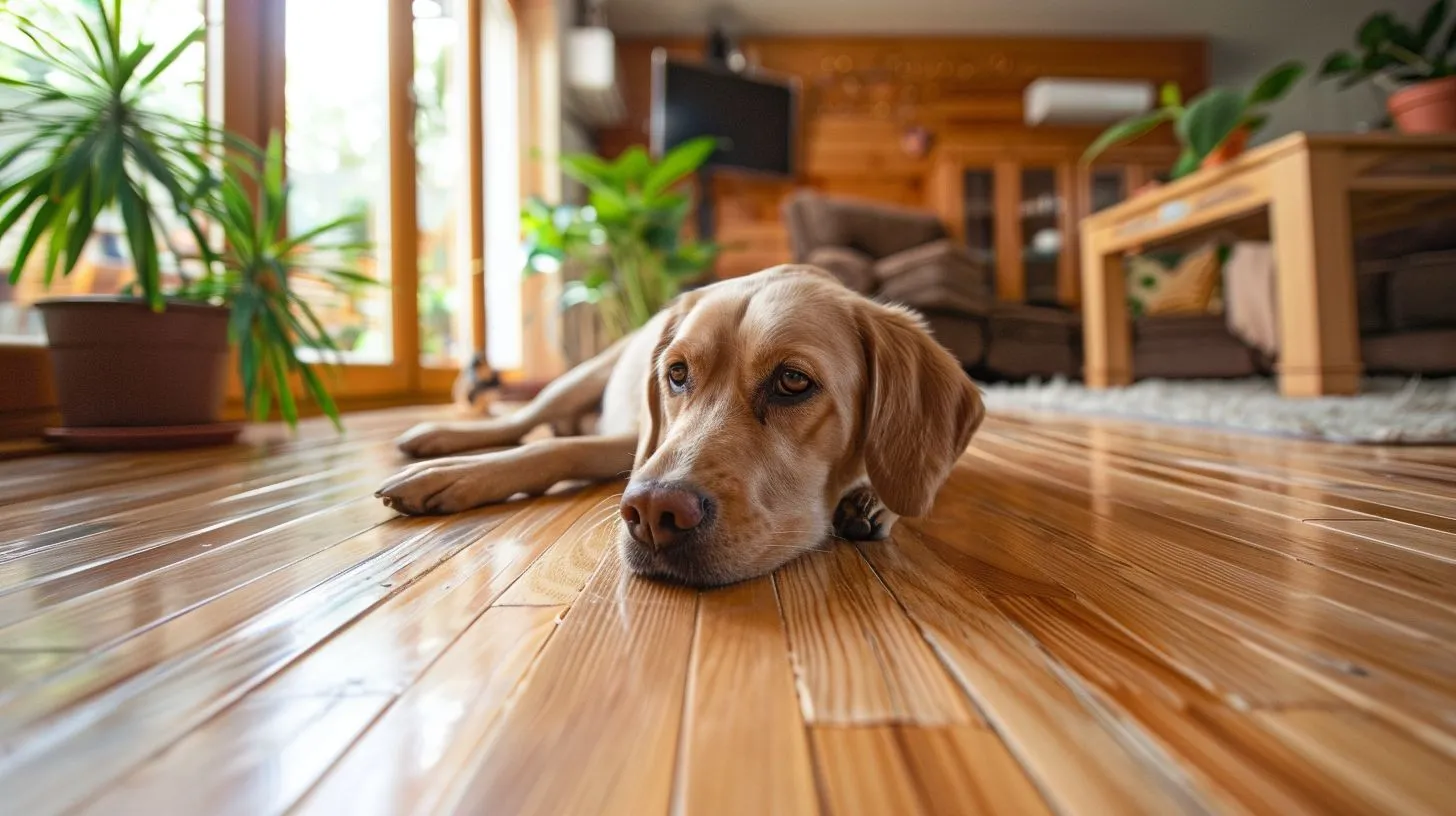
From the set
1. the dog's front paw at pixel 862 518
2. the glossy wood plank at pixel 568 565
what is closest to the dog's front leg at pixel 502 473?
the glossy wood plank at pixel 568 565

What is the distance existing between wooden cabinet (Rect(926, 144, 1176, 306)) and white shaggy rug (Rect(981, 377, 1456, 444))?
3877mm

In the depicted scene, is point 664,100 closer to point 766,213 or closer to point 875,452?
point 766,213

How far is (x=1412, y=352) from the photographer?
448 cm

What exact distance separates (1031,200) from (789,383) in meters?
8.71

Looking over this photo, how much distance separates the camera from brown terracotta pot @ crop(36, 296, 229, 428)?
2572 millimetres

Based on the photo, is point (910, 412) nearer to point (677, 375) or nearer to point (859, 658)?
point (677, 375)

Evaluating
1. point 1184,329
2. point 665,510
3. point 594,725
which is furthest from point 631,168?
point 594,725

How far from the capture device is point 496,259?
7.04 m

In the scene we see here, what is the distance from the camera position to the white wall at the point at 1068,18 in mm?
8531

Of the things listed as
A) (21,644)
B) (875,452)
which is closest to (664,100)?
(875,452)

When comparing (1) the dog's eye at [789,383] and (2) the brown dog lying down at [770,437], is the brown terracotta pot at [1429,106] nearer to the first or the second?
(2) the brown dog lying down at [770,437]

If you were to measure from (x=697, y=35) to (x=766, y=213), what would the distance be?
2.32 meters

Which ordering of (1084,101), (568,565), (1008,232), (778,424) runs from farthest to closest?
(1008,232), (1084,101), (778,424), (568,565)

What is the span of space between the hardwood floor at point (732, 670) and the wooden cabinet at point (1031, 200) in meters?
7.88
